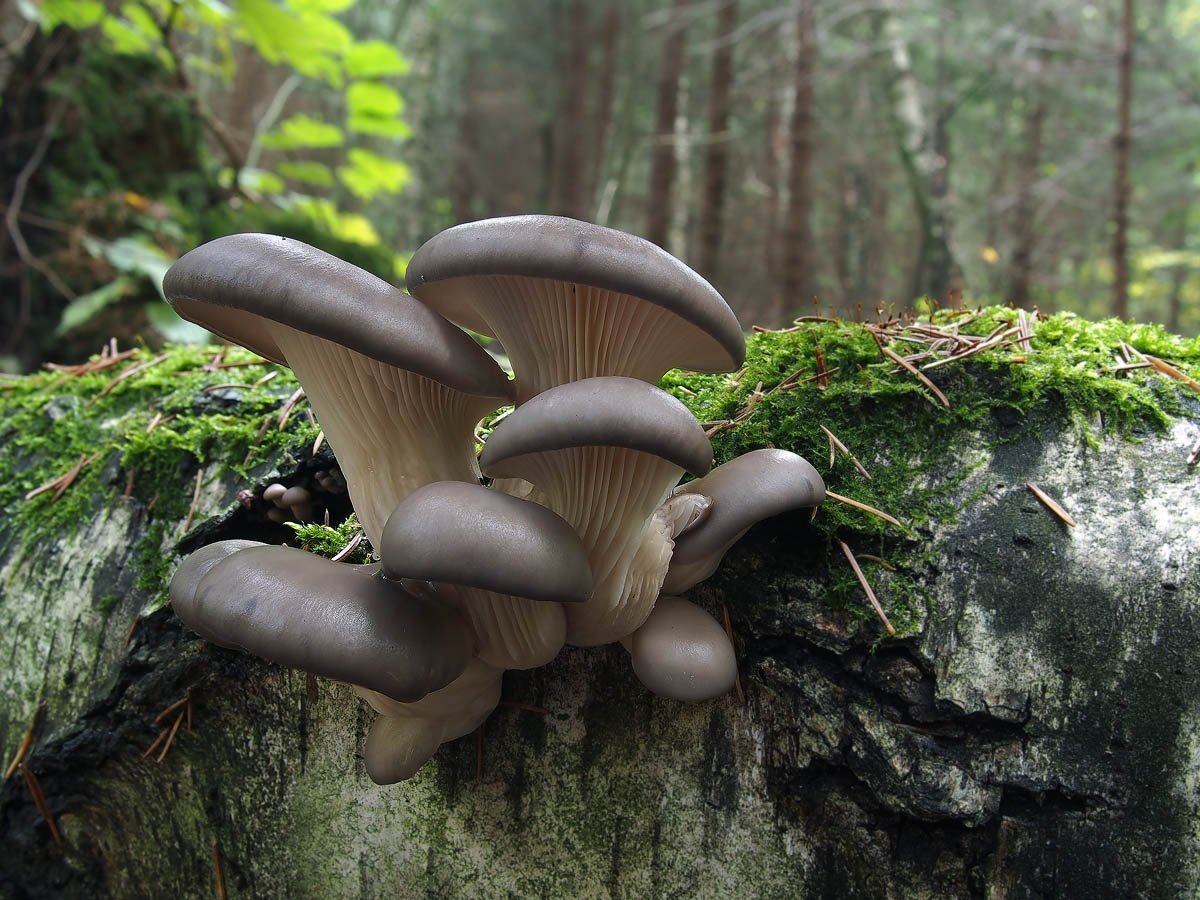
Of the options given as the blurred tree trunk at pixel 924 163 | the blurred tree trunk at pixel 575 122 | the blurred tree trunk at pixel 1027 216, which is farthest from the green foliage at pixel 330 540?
the blurred tree trunk at pixel 575 122

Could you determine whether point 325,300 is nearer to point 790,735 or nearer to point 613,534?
point 613,534

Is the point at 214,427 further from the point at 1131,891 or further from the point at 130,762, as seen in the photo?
the point at 1131,891

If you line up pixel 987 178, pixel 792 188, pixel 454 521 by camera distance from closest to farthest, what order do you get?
1. pixel 454 521
2. pixel 792 188
3. pixel 987 178

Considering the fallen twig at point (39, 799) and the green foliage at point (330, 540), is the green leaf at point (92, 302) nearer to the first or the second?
the fallen twig at point (39, 799)

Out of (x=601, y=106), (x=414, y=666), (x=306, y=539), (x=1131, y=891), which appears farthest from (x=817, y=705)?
(x=601, y=106)

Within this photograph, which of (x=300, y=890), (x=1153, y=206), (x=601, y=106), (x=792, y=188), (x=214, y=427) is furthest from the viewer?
(x=1153, y=206)

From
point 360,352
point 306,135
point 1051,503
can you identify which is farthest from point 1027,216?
point 360,352

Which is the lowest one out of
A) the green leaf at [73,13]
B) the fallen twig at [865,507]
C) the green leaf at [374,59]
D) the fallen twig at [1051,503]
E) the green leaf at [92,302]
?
the green leaf at [92,302]

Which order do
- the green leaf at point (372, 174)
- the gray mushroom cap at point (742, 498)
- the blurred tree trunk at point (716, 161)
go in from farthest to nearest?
the blurred tree trunk at point (716, 161) → the green leaf at point (372, 174) → the gray mushroom cap at point (742, 498)
